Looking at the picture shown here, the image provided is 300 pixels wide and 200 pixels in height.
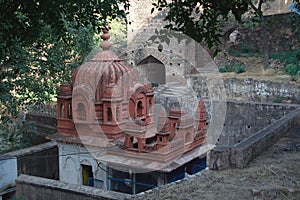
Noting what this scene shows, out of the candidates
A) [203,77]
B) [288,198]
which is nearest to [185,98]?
[203,77]

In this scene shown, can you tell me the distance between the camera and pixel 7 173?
798 cm

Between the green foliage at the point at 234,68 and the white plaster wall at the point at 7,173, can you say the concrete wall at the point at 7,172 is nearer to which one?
the white plaster wall at the point at 7,173

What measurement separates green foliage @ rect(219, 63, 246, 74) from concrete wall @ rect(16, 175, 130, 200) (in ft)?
35.4

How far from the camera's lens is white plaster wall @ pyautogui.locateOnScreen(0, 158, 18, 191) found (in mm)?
7906

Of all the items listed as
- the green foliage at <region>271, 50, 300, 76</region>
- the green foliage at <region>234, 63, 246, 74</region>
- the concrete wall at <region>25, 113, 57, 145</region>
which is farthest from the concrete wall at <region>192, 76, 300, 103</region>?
the concrete wall at <region>25, 113, 57, 145</region>

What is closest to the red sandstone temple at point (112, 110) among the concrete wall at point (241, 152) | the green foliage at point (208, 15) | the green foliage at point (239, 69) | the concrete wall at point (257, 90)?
the concrete wall at point (241, 152)

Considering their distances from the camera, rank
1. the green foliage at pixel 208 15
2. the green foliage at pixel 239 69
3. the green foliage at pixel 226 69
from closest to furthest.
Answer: the green foliage at pixel 208 15
the green foliage at pixel 239 69
the green foliage at pixel 226 69

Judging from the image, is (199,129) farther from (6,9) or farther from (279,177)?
(6,9)

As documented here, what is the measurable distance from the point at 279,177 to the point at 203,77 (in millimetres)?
10411

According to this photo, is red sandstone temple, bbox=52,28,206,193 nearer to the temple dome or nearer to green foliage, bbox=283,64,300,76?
the temple dome

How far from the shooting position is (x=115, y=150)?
27.5 ft

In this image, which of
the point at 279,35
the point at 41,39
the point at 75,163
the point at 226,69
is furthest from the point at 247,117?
the point at 279,35

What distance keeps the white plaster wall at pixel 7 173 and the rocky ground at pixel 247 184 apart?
337 cm

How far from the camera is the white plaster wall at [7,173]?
7906mm
